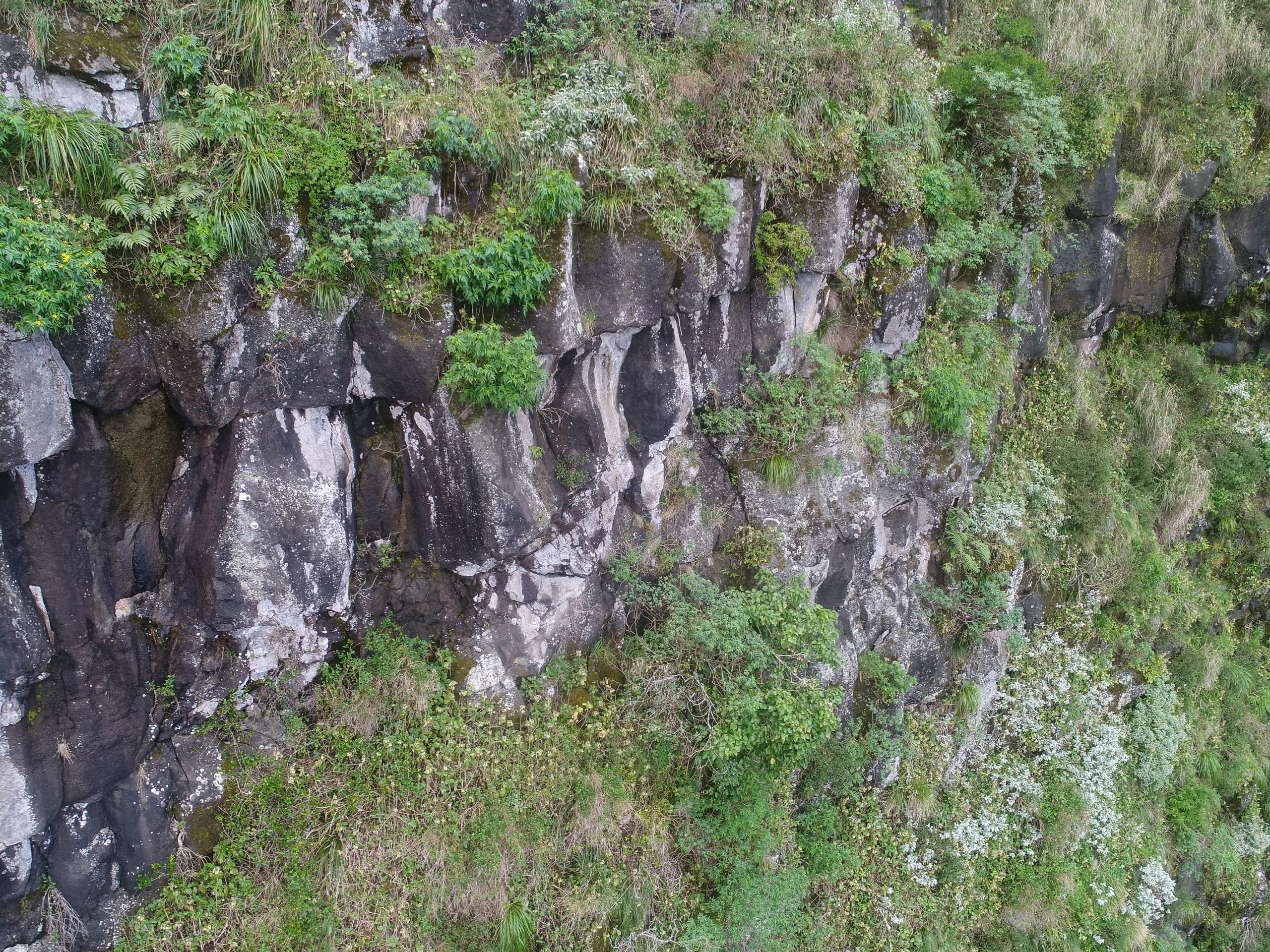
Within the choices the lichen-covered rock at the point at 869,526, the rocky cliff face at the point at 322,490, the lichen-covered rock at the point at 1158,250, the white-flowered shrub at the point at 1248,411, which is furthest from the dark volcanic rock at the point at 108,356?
the white-flowered shrub at the point at 1248,411

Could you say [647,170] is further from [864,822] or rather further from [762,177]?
[864,822]

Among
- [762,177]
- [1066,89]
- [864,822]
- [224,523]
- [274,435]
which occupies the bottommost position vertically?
[864,822]

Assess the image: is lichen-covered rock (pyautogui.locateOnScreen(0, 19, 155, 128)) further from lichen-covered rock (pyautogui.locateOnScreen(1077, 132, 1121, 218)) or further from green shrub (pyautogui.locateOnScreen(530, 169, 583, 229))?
lichen-covered rock (pyautogui.locateOnScreen(1077, 132, 1121, 218))

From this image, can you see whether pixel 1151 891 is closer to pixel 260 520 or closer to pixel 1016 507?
pixel 1016 507

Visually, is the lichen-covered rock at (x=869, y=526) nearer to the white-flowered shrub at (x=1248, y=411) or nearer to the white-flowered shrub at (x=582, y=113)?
the white-flowered shrub at (x=582, y=113)

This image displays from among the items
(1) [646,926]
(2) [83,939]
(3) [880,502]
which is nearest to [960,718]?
(3) [880,502]
